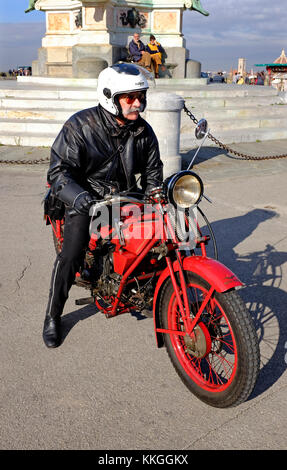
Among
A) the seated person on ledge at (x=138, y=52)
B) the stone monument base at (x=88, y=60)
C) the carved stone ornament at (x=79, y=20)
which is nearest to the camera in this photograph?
the stone monument base at (x=88, y=60)

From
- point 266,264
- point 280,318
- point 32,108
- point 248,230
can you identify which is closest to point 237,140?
point 32,108

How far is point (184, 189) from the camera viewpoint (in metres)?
2.62

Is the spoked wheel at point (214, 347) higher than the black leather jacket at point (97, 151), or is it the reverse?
the black leather jacket at point (97, 151)

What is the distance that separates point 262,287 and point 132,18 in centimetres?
1580

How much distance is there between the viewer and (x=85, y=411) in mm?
2693

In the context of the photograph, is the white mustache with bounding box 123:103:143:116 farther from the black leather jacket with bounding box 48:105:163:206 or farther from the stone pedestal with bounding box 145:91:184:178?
the stone pedestal with bounding box 145:91:184:178

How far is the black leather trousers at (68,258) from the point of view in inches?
125

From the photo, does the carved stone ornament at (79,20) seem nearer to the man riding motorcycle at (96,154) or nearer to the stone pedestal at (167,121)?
the stone pedestal at (167,121)

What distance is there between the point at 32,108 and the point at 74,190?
10.4m

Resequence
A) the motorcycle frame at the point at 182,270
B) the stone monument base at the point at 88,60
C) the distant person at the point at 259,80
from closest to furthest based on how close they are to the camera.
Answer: the motorcycle frame at the point at 182,270 < the stone monument base at the point at 88,60 < the distant person at the point at 259,80

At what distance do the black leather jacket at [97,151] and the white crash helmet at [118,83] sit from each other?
0.17m

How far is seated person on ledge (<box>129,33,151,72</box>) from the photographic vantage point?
1586 centimetres

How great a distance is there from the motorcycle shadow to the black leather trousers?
1.46m

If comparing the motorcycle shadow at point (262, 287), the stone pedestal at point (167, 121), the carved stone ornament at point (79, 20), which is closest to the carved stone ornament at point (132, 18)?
the carved stone ornament at point (79, 20)
